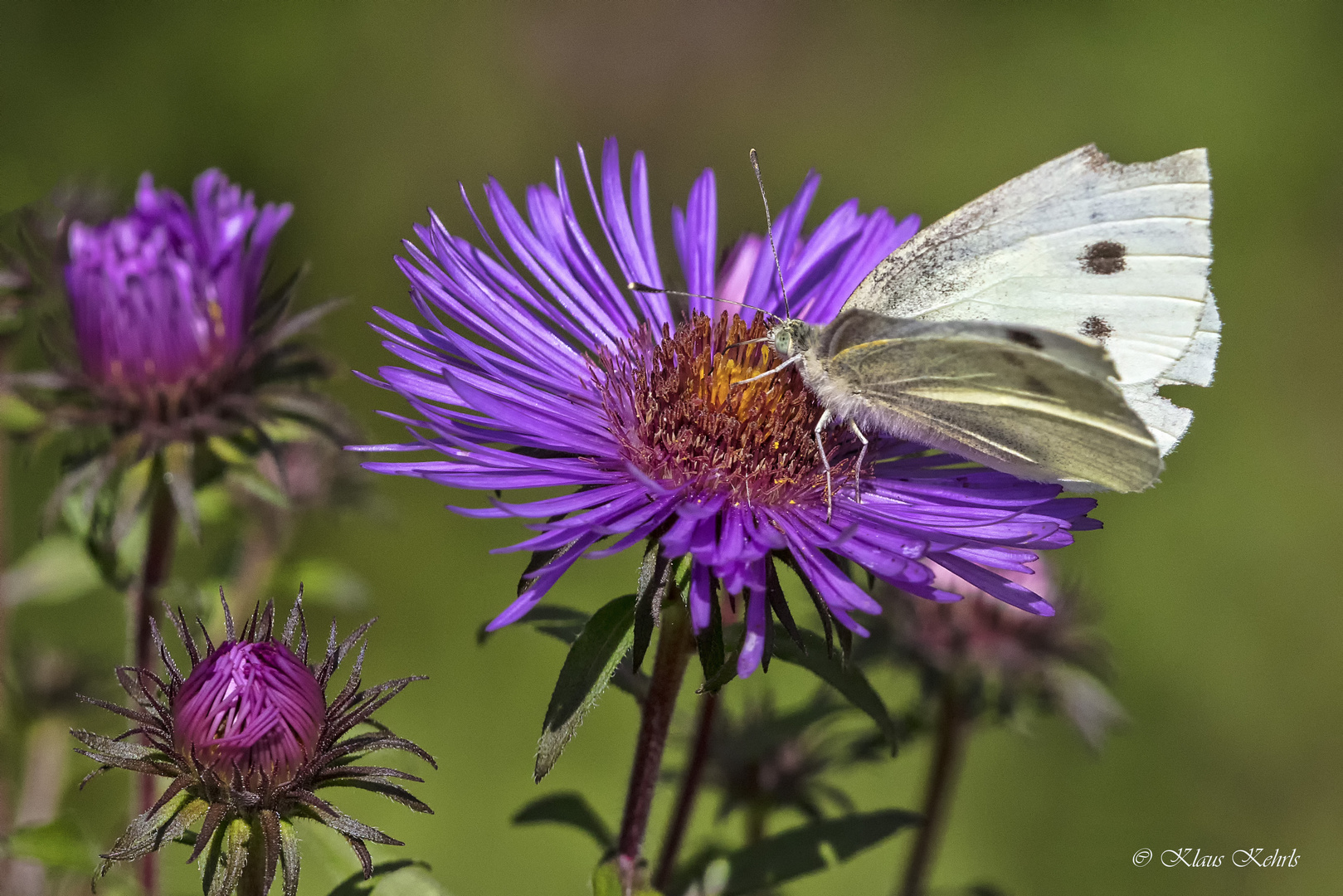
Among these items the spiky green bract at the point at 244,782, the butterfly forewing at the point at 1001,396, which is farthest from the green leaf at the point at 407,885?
the butterfly forewing at the point at 1001,396

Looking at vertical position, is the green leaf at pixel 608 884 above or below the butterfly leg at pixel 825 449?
below

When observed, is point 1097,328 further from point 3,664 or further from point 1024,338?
point 3,664

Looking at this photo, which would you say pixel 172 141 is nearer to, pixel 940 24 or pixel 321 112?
pixel 321 112

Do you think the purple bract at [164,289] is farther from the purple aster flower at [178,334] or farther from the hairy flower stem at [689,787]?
the hairy flower stem at [689,787]

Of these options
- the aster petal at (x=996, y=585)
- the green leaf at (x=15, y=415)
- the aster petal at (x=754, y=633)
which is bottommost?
the aster petal at (x=754, y=633)

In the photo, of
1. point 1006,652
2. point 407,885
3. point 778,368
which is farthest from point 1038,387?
point 407,885

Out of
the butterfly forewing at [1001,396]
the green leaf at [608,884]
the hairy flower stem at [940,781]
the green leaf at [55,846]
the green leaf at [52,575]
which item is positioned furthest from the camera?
the green leaf at [52,575]

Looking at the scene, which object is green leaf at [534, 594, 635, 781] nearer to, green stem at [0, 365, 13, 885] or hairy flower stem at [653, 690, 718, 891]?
hairy flower stem at [653, 690, 718, 891]

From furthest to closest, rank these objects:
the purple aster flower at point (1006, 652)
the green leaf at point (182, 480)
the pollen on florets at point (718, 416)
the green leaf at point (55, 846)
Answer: the purple aster flower at point (1006, 652), the pollen on florets at point (718, 416), the green leaf at point (182, 480), the green leaf at point (55, 846)
